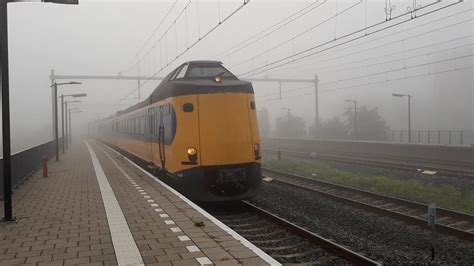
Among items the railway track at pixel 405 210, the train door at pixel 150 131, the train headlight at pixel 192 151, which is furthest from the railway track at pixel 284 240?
the train door at pixel 150 131

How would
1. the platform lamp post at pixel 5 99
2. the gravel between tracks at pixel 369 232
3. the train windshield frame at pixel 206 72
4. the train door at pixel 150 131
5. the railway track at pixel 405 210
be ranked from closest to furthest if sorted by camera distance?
the gravel between tracks at pixel 369 232
the platform lamp post at pixel 5 99
the railway track at pixel 405 210
the train windshield frame at pixel 206 72
the train door at pixel 150 131

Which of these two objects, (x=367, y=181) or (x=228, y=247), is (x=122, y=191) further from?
(x=367, y=181)

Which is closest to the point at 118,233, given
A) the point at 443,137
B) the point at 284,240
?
the point at 284,240

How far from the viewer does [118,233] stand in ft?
23.9

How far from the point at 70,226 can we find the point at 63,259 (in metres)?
2.12

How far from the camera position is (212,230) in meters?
7.33

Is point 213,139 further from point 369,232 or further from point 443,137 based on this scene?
point 443,137

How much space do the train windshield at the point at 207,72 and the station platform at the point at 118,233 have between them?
3242 millimetres

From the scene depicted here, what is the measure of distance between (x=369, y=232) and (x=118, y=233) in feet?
17.1

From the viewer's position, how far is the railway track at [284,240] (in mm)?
7230

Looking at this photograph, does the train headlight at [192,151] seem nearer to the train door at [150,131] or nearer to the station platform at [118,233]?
the station platform at [118,233]

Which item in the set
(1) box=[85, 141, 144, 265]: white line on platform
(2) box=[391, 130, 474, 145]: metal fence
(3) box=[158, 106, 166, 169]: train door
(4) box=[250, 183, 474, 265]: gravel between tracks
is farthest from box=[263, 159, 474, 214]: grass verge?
(2) box=[391, 130, 474, 145]: metal fence

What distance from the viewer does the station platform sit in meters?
5.90

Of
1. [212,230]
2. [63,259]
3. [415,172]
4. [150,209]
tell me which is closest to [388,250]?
[212,230]
